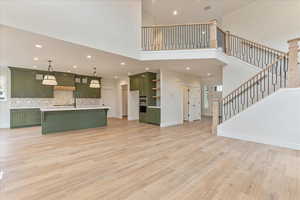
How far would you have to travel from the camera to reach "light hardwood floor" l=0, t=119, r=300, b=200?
1899 mm

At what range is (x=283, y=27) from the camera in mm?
5637

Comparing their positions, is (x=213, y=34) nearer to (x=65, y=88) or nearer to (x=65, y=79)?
(x=65, y=79)

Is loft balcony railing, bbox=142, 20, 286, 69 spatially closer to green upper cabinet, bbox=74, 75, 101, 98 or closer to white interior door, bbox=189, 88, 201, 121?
white interior door, bbox=189, 88, 201, 121

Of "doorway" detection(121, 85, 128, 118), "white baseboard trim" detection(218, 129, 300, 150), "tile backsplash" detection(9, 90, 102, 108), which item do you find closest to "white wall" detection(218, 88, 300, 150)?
"white baseboard trim" detection(218, 129, 300, 150)

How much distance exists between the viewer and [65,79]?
303 inches

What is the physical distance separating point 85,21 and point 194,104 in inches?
275

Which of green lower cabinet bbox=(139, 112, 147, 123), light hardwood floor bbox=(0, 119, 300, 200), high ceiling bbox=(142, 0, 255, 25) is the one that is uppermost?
high ceiling bbox=(142, 0, 255, 25)

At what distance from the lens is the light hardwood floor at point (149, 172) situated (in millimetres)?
1899

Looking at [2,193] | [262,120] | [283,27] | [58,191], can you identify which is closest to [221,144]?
[262,120]

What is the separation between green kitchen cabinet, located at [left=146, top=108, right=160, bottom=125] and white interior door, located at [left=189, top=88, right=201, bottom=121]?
2.47 meters

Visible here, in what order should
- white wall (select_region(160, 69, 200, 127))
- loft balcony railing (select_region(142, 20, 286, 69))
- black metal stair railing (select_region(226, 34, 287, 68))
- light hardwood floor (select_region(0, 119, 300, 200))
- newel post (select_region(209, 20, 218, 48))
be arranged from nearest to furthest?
light hardwood floor (select_region(0, 119, 300, 200)) < newel post (select_region(209, 20, 218, 48)) < loft balcony railing (select_region(142, 20, 286, 69)) < black metal stair railing (select_region(226, 34, 287, 68)) < white wall (select_region(160, 69, 200, 127))

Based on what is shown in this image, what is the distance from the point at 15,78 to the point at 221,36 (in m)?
9.00

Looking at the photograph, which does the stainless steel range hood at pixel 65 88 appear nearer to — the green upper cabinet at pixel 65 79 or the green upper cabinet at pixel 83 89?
the green upper cabinet at pixel 65 79

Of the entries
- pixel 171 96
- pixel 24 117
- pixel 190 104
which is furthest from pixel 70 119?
pixel 190 104
